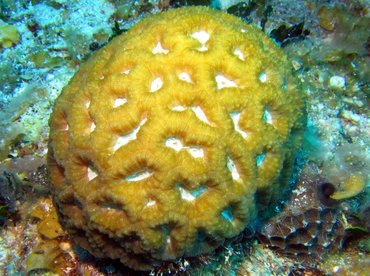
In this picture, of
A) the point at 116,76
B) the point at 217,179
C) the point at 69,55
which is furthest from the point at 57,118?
the point at 69,55

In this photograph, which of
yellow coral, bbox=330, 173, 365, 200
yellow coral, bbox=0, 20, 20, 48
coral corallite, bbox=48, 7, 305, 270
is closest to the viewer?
coral corallite, bbox=48, 7, 305, 270

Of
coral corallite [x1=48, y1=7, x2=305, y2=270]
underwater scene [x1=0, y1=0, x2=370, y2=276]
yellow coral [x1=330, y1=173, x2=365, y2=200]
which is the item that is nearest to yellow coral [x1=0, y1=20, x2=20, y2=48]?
underwater scene [x1=0, y1=0, x2=370, y2=276]

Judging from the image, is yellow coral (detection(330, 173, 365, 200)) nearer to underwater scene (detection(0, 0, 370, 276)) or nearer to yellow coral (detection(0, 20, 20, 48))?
underwater scene (detection(0, 0, 370, 276))

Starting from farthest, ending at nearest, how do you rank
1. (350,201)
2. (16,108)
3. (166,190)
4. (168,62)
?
(16,108) < (350,201) < (168,62) < (166,190)

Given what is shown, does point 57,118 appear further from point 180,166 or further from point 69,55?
point 69,55

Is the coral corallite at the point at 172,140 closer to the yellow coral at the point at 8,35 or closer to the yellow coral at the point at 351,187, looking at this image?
the yellow coral at the point at 351,187

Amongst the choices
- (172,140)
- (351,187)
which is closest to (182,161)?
(172,140)

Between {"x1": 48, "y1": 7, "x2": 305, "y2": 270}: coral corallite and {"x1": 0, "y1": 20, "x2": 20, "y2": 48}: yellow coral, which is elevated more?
{"x1": 48, "y1": 7, "x2": 305, "y2": 270}: coral corallite
